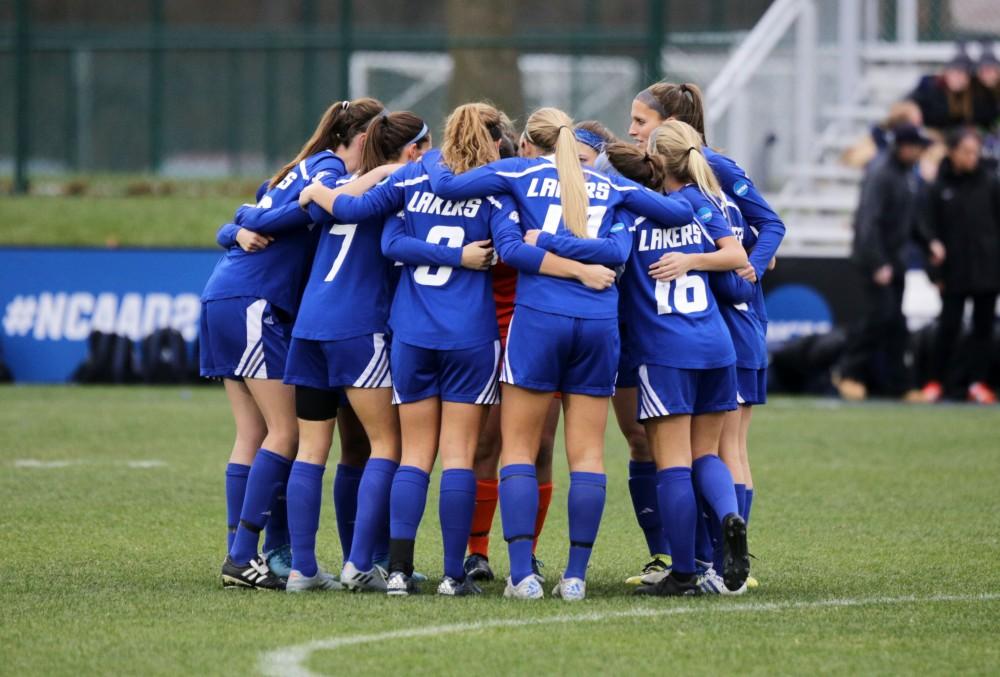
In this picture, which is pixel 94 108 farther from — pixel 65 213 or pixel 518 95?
pixel 518 95

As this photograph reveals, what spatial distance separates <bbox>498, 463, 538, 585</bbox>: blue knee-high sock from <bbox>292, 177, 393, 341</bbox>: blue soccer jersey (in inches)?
32.0

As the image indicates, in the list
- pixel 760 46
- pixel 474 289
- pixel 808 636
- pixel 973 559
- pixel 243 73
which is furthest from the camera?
pixel 243 73

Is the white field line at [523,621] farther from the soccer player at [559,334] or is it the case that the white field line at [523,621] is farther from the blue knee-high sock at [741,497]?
the blue knee-high sock at [741,497]


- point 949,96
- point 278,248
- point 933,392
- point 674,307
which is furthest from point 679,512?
point 949,96

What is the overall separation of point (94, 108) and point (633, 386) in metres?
15.0

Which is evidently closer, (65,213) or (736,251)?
(736,251)

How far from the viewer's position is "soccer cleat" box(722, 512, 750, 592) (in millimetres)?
6359

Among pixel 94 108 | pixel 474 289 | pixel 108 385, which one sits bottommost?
pixel 108 385

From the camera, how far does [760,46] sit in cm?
1819

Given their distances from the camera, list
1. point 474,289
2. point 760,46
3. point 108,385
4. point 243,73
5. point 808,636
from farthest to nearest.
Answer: point 243,73 → point 760,46 → point 108,385 → point 474,289 → point 808,636

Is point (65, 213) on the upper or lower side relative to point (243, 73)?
lower

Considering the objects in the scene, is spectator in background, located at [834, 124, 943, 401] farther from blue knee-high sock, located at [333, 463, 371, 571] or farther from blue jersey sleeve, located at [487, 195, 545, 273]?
blue jersey sleeve, located at [487, 195, 545, 273]

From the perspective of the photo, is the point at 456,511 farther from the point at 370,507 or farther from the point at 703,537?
the point at 703,537

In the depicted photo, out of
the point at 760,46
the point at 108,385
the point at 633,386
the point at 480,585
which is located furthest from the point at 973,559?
the point at 760,46
